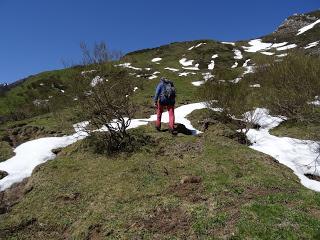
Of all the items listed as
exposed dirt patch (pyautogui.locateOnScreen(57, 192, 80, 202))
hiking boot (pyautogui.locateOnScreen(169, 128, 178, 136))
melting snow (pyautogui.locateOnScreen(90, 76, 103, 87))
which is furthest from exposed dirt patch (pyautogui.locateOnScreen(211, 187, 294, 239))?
melting snow (pyautogui.locateOnScreen(90, 76, 103, 87))

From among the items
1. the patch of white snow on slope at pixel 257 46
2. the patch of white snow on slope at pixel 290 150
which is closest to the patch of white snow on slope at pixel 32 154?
the patch of white snow on slope at pixel 290 150

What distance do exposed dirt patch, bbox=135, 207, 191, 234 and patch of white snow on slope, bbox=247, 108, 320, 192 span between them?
319 inches

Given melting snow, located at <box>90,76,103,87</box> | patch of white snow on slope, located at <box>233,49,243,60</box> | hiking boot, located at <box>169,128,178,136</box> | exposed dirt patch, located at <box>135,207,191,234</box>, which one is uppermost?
patch of white snow on slope, located at <box>233,49,243,60</box>

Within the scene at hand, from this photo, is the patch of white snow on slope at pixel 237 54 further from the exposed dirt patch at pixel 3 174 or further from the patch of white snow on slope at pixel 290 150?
the exposed dirt patch at pixel 3 174

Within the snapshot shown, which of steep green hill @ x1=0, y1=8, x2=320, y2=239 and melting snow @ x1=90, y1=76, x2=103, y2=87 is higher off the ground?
melting snow @ x1=90, y1=76, x2=103, y2=87

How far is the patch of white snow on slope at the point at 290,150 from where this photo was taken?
22.7 meters

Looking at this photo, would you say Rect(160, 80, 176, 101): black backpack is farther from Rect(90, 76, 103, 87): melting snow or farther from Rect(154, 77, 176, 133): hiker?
Rect(90, 76, 103, 87): melting snow

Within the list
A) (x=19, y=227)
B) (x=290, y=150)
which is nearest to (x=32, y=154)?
(x=19, y=227)

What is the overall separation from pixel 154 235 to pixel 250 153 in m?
9.50

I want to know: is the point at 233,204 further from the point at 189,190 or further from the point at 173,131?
the point at 173,131

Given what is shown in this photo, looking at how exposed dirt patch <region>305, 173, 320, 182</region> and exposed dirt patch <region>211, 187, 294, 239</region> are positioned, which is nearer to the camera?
exposed dirt patch <region>211, 187, 294, 239</region>

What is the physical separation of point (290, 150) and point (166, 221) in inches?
501

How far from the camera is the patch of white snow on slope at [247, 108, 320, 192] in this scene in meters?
22.7

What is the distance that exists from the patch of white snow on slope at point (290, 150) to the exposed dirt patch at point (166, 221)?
8095 mm
